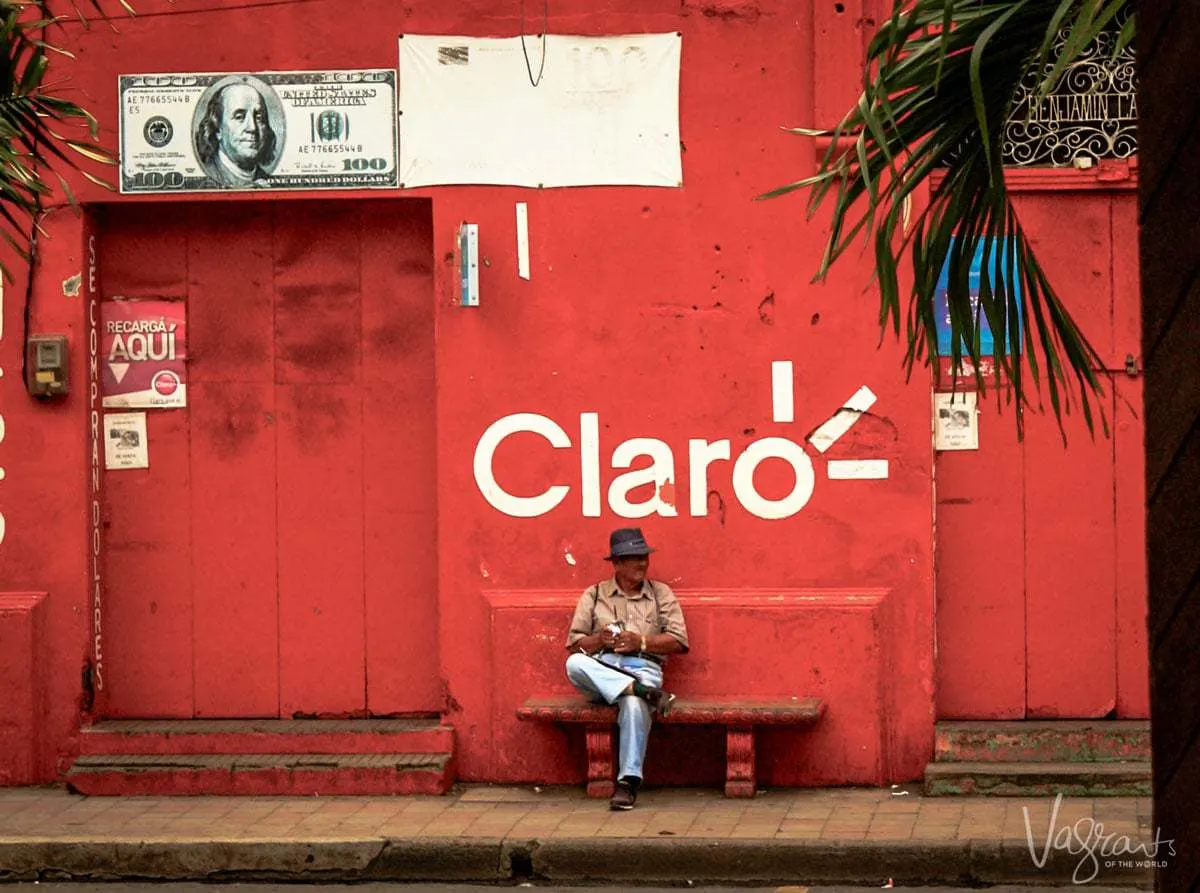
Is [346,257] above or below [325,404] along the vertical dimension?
above

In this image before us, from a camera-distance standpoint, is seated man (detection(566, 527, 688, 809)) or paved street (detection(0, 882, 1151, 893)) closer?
paved street (detection(0, 882, 1151, 893))

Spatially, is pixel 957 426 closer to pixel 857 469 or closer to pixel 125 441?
pixel 857 469

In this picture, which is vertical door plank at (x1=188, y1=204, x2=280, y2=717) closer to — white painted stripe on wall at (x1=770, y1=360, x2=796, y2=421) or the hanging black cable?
the hanging black cable

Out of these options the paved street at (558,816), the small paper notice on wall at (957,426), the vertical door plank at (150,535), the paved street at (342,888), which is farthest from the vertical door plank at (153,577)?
the small paper notice on wall at (957,426)

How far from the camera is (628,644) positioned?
9766 millimetres

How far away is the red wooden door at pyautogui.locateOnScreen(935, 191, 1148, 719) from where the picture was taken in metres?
10.1

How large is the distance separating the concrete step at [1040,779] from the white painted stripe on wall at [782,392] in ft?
6.32

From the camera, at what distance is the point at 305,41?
10383 mm

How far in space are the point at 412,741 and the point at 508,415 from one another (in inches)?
69.9

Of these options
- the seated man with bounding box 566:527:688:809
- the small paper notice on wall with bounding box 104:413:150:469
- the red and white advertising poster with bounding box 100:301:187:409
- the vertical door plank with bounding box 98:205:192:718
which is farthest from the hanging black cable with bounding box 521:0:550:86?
the small paper notice on wall with bounding box 104:413:150:469

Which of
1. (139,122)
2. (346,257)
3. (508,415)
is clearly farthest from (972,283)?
(139,122)

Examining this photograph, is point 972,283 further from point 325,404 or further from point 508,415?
point 325,404

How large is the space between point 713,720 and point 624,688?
0.49 meters

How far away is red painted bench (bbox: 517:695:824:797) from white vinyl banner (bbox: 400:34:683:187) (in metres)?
2.70
